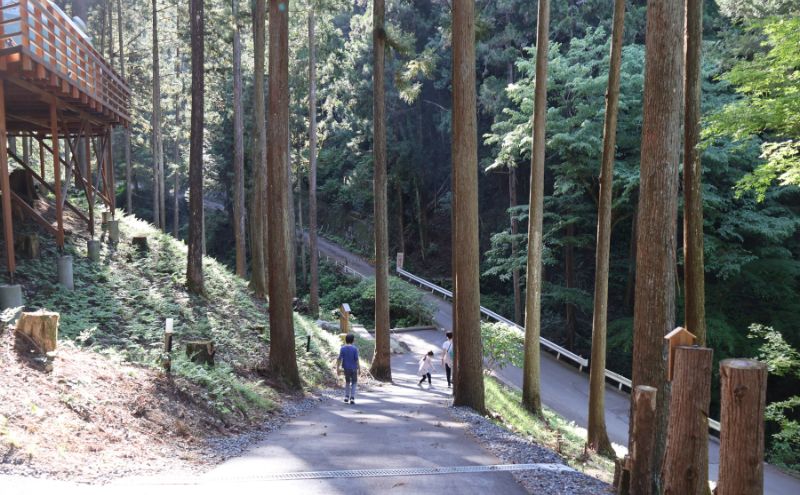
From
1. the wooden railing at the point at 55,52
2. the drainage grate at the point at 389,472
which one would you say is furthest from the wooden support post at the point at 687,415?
the wooden railing at the point at 55,52

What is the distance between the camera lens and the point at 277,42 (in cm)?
1302

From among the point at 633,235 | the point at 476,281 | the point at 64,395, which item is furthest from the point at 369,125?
the point at 64,395

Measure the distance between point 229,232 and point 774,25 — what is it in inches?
1557

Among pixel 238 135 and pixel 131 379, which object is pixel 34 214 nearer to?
pixel 238 135

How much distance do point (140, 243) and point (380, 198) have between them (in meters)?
7.91

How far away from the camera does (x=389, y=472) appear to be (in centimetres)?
707

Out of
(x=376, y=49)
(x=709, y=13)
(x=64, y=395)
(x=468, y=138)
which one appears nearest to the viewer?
(x=64, y=395)

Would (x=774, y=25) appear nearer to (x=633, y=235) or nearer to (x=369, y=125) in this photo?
(x=633, y=235)

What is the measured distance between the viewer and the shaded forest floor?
22.5ft

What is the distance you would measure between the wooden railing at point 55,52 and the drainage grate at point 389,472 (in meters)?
10.7

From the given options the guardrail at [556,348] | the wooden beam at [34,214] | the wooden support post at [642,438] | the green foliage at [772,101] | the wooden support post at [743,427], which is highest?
the green foliage at [772,101]

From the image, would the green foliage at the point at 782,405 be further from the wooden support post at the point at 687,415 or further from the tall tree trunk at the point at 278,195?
the wooden support post at the point at 687,415

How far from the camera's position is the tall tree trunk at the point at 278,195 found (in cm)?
1302

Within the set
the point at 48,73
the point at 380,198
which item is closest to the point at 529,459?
the point at 380,198
